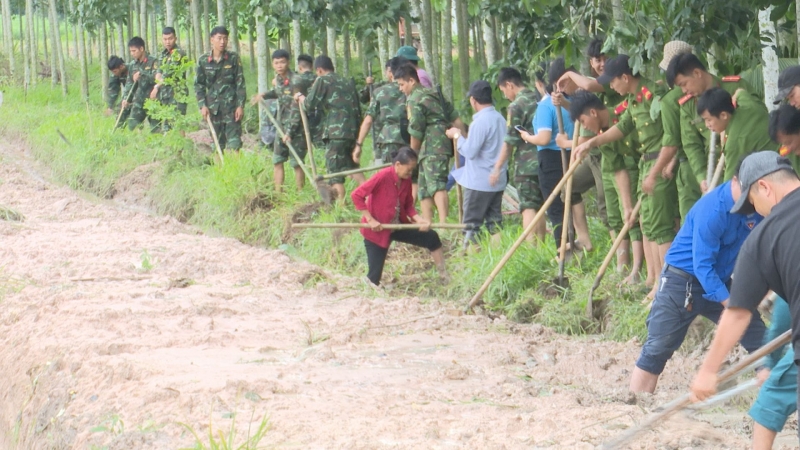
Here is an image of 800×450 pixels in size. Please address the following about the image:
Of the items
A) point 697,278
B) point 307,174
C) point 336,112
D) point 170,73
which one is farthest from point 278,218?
point 697,278

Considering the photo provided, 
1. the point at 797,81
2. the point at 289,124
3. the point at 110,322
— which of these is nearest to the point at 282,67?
the point at 289,124

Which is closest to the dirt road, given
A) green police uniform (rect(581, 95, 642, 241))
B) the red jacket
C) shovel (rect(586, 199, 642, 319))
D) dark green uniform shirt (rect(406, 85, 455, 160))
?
shovel (rect(586, 199, 642, 319))

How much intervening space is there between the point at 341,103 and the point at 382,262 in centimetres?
276

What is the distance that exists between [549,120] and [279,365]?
3.06 meters

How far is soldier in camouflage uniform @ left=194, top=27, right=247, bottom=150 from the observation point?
1344 cm

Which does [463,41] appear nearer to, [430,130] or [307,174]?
[307,174]

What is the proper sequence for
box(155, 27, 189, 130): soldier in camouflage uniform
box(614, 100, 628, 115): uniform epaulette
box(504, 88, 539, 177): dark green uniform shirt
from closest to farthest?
box(614, 100, 628, 115): uniform epaulette < box(504, 88, 539, 177): dark green uniform shirt < box(155, 27, 189, 130): soldier in camouflage uniform

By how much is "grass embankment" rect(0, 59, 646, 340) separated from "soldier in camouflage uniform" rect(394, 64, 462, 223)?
55 centimetres

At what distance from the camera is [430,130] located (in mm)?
9531

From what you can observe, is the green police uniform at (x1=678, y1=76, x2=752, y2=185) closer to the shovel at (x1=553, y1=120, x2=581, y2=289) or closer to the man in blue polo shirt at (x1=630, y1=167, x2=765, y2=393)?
the shovel at (x1=553, y1=120, x2=581, y2=289)

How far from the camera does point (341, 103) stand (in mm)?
11031

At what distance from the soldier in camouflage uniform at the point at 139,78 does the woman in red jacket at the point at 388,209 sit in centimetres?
840

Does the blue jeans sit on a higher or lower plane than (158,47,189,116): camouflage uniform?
lower

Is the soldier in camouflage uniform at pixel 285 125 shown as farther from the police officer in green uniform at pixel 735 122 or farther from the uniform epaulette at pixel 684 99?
the police officer in green uniform at pixel 735 122
